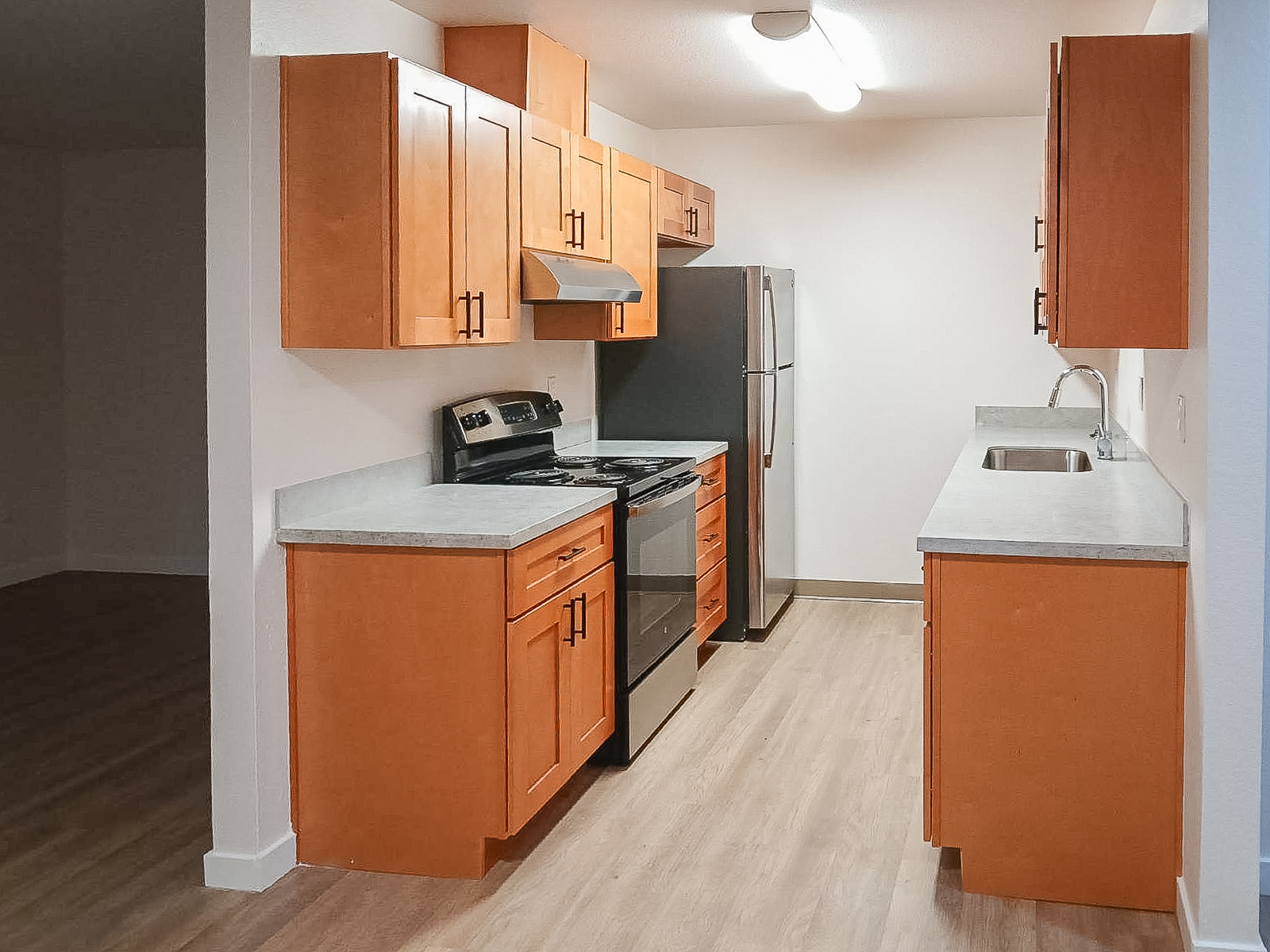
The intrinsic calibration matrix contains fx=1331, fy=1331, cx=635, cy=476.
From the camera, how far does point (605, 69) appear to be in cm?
505

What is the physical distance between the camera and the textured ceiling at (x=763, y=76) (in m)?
4.07

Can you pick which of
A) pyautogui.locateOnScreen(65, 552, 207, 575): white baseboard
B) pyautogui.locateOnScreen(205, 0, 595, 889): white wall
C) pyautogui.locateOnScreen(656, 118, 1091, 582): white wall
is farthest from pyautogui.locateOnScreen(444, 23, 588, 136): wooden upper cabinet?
pyautogui.locateOnScreen(65, 552, 207, 575): white baseboard

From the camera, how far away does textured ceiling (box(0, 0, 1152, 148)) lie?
4.12m

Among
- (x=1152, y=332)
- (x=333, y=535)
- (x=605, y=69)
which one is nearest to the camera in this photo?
(x=1152, y=332)

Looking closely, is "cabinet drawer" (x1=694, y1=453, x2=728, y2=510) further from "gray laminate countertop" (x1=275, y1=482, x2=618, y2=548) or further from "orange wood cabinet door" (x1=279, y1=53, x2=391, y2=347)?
"orange wood cabinet door" (x1=279, y1=53, x2=391, y2=347)

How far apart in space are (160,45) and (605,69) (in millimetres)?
1608

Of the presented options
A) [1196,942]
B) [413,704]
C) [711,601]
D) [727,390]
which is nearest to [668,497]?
[711,601]

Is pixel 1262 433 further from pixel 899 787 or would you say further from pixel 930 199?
pixel 930 199

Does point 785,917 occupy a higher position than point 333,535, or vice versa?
point 333,535

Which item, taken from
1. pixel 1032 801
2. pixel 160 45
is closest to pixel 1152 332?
pixel 1032 801

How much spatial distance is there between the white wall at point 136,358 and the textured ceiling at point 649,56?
63cm

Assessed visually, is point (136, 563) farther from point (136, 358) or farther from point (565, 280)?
point (565, 280)

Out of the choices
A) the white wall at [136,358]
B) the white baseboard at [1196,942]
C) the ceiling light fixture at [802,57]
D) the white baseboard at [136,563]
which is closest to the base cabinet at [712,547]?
the ceiling light fixture at [802,57]

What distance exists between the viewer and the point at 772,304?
19.5 ft
